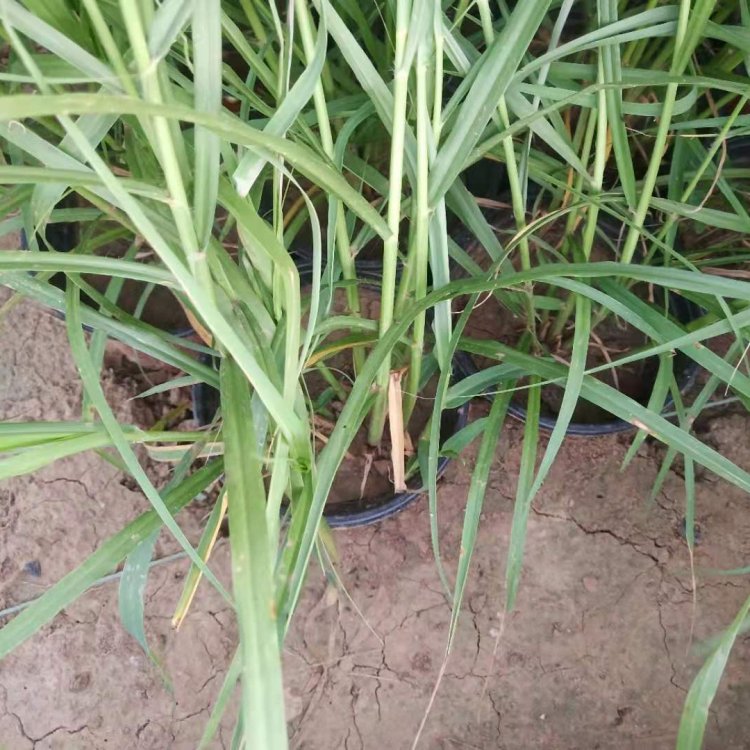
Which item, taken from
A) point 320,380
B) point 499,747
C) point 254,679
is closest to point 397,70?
point 254,679

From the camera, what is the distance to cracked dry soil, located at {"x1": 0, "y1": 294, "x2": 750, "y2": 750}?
903 mm

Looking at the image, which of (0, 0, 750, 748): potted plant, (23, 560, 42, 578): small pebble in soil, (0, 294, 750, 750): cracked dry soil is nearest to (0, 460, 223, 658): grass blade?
(0, 0, 750, 748): potted plant

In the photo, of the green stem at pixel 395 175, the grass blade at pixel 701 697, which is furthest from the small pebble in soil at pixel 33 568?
the grass blade at pixel 701 697

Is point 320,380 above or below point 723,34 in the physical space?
below

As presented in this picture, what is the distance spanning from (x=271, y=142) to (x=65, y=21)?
0.59ft

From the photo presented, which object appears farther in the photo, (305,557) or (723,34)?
(723,34)

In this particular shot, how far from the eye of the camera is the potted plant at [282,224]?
394mm

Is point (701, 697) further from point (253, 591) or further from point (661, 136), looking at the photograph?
point (661, 136)

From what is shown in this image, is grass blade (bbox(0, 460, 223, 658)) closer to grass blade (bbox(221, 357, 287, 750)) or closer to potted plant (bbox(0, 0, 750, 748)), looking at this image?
potted plant (bbox(0, 0, 750, 748))

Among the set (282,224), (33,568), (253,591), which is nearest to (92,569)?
(253,591)

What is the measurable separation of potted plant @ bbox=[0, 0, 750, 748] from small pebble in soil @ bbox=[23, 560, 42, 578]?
0.44m

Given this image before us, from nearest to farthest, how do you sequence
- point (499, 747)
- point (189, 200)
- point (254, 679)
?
point (254, 679) < point (189, 200) < point (499, 747)

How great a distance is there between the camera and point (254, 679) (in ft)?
1.18

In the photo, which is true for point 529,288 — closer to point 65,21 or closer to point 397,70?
point 397,70
